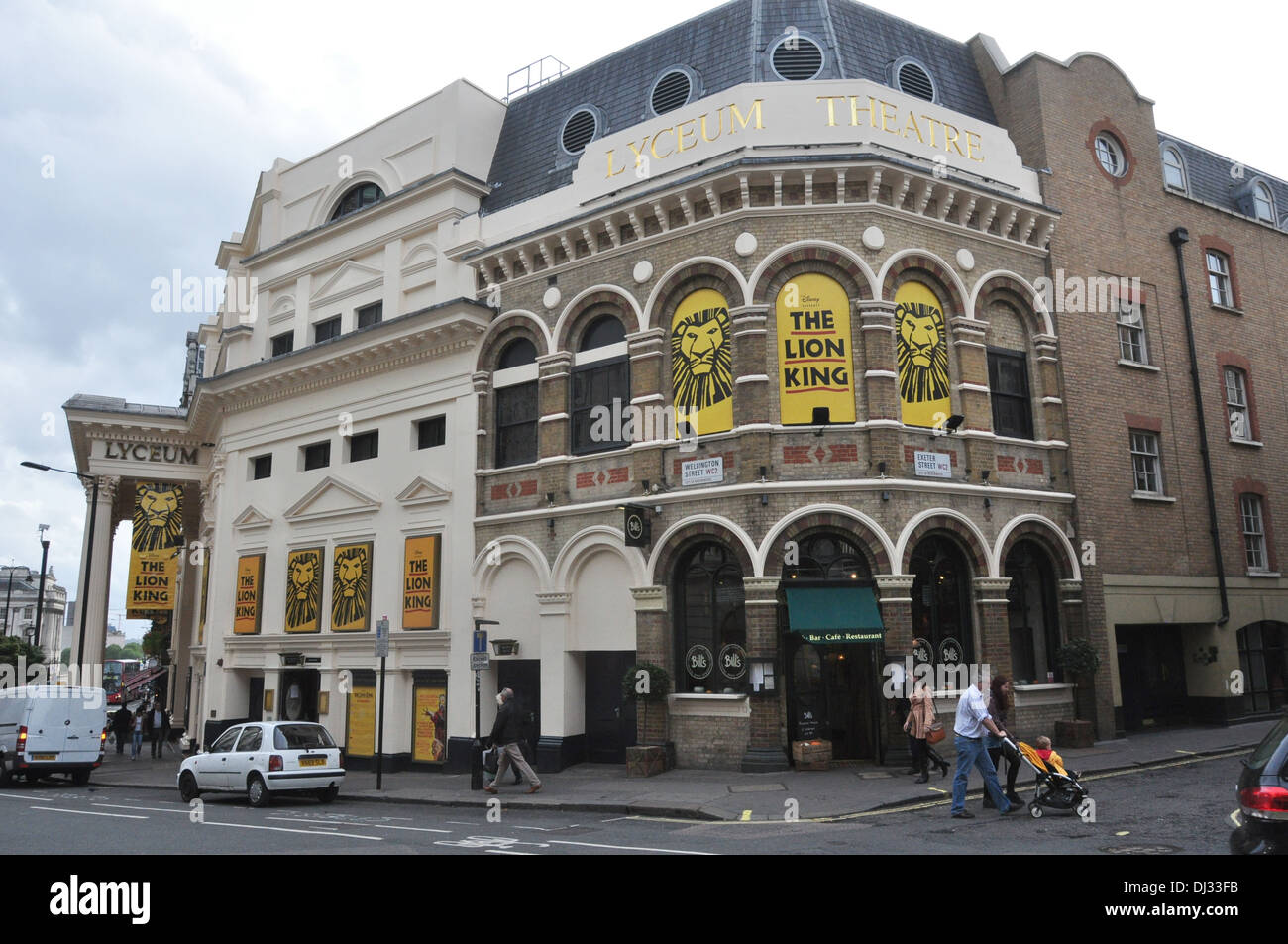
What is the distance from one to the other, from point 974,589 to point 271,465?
64.7ft

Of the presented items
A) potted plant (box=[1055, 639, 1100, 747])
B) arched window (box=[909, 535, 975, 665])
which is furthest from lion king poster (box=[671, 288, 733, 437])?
potted plant (box=[1055, 639, 1100, 747])

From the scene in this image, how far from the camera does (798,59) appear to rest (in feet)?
66.6

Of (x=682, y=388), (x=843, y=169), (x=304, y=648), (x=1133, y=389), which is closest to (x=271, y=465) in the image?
(x=304, y=648)

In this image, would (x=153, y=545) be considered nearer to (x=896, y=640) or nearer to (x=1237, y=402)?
(x=896, y=640)

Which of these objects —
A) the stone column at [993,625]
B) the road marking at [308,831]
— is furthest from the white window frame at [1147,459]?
the road marking at [308,831]

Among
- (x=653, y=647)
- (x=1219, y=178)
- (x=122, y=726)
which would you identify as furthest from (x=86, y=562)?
(x=1219, y=178)

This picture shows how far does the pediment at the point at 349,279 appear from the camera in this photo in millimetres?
25812

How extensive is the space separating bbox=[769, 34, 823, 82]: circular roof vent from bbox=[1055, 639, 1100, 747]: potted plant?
12982 mm

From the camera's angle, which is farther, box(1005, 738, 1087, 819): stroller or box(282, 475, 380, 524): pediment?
box(282, 475, 380, 524): pediment

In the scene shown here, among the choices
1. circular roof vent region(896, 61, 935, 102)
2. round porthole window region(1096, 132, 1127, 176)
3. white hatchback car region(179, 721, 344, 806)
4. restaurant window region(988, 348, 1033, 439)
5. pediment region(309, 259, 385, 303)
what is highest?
circular roof vent region(896, 61, 935, 102)

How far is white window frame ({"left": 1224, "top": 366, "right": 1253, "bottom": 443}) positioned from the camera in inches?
957

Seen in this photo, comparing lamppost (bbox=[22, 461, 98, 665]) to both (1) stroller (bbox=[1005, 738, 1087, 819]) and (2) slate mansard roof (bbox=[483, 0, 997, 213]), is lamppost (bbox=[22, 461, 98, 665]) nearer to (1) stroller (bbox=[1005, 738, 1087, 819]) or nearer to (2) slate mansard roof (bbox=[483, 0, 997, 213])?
(2) slate mansard roof (bbox=[483, 0, 997, 213])

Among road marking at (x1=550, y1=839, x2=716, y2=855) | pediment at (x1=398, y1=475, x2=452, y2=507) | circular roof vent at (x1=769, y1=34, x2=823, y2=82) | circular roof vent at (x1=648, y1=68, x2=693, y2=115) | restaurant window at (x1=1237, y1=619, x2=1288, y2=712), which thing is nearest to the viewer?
road marking at (x1=550, y1=839, x2=716, y2=855)

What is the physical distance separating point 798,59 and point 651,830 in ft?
51.9
